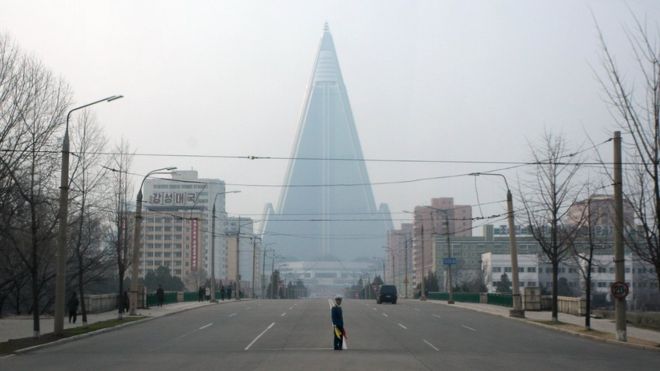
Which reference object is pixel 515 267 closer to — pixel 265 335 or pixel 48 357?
pixel 265 335

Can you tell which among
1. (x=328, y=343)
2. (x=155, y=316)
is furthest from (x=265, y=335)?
(x=155, y=316)

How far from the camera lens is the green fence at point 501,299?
5712 cm

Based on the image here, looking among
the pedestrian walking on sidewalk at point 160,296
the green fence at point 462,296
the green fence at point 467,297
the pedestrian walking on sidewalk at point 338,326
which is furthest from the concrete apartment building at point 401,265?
the pedestrian walking on sidewalk at point 338,326

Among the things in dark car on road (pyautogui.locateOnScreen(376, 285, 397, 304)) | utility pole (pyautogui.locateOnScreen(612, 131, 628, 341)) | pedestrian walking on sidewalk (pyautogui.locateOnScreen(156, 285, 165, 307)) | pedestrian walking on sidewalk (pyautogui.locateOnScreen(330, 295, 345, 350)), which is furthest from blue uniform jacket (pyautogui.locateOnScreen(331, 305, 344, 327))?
dark car on road (pyautogui.locateOnScreen(376, 285, 397, 304))

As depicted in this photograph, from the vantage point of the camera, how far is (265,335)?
3189 centimetres

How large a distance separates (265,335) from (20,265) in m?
19.3

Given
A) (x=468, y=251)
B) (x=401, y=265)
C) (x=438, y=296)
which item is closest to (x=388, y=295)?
(x=438, y=296)

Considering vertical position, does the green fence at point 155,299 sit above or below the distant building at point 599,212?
below

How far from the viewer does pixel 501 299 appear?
193ft

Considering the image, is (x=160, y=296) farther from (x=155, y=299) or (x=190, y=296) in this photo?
(x=190, y=296)

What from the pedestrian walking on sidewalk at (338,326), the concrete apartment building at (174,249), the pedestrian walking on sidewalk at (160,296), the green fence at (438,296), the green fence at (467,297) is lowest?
the green fence at (438,296)

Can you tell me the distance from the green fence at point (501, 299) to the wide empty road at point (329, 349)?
55.4ft

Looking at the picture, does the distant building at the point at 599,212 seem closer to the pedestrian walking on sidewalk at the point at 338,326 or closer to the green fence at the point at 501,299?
the pedestrian walking on sidewalk at the point at 338,326

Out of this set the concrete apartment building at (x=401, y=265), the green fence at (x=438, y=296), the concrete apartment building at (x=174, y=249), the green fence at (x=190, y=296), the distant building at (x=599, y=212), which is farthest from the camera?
the concrete apartment building at (x=174, y=249)
